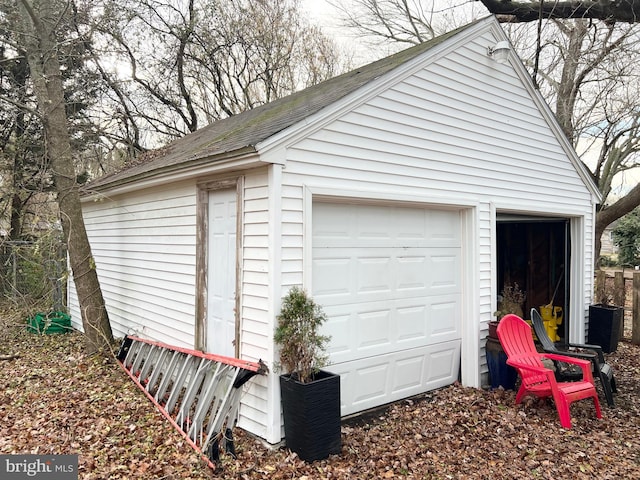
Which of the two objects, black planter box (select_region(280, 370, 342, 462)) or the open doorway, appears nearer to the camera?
black planter box (select_region(280, 370, 342, 462))

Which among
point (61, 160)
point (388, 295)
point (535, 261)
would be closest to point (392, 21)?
point (535, 261)

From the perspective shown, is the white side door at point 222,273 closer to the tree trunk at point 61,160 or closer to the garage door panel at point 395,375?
the garage door panel at point 395,375

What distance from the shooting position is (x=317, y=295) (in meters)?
4.47

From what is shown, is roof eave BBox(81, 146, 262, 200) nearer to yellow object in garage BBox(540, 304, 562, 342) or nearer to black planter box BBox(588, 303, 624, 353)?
black planter box BBox(588, 303, 624, 353)

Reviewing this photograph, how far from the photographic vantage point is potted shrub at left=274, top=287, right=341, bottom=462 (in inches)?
145

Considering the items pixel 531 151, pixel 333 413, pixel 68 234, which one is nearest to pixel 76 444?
pixel 333 413

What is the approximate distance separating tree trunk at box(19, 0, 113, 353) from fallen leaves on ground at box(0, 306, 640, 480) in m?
1.15

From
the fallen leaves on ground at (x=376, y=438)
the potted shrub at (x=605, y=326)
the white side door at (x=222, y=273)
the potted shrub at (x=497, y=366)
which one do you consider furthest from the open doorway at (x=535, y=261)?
the white side door at (x=222, y=273)

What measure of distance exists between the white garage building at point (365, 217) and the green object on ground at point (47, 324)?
2.74 metres

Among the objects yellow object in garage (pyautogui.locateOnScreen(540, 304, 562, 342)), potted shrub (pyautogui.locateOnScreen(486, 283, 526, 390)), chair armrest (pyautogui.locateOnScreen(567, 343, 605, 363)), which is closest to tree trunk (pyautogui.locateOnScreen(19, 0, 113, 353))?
potted shrub (pyautogui.locateOnScreen(486, 283, 526, 390))

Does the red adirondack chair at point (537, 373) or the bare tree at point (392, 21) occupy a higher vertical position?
the bare tree at point (392, 21)

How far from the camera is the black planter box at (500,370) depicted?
5.55m

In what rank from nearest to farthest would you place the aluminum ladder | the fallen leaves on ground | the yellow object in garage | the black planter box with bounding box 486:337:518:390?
the fallen leaves on ground
the aluminum ladder
the black planter box with bounding box 486:337:518:390
the yellow object in garage

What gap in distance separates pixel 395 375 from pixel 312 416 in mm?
1766
